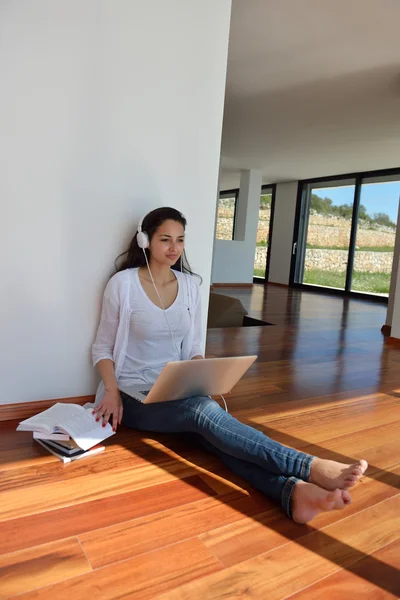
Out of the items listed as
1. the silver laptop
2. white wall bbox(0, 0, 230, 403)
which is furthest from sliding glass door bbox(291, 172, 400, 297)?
the silver laptop

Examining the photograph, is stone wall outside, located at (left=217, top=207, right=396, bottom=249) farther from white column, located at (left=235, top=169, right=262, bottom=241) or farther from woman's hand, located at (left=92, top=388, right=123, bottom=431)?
woman's hand, located at (left=92, top=388, right=123, bottom=431)

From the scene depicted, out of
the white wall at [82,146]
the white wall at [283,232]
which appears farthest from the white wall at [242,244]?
the white wall at [82,146]

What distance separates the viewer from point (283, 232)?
421 inches

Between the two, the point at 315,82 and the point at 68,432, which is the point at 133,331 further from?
the point at 315,82

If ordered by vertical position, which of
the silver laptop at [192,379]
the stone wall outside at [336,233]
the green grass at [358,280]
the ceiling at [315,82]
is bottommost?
the silver laptop at [192,379]

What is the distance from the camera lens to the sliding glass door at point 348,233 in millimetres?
8617

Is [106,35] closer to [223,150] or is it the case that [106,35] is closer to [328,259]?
[223,150]

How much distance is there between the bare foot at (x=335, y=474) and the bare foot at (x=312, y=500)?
0.08 ft

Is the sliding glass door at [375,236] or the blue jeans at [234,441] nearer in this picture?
the blue jeans at [234,441]

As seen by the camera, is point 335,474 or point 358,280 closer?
point 335,474

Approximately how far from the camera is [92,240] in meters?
2.12

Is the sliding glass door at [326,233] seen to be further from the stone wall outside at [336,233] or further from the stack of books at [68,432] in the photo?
the stack of books at [68,432]

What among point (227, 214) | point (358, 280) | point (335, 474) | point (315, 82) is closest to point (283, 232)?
point (227, 214)

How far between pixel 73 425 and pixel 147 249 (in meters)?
0.82
